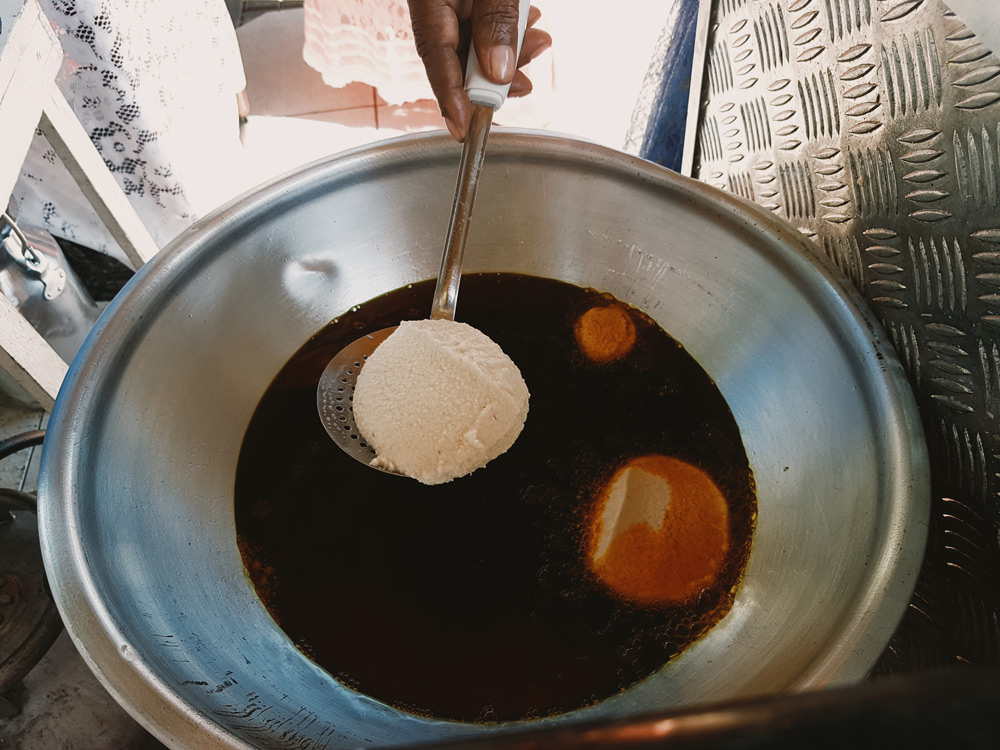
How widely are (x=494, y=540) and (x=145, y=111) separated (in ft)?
3.64

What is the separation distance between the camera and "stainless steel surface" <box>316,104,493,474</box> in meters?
0.76

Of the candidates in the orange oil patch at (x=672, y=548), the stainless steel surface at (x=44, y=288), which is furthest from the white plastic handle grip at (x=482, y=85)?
the stainless steel surface at (x=44, y=288)

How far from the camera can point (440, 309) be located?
32.4 inches

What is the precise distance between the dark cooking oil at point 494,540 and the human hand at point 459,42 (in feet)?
0.95

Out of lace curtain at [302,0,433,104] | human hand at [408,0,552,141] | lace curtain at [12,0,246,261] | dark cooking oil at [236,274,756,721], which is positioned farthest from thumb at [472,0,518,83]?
lace curtain at [302,0,433,104]

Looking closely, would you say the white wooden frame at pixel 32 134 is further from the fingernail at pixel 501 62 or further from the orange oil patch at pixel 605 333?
the orange oil patch at pixel 605 333

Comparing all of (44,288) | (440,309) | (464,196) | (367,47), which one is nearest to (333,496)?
(440,309)

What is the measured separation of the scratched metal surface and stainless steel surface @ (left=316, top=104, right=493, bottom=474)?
16.2 inches

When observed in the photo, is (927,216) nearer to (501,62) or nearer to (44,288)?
(501,62)

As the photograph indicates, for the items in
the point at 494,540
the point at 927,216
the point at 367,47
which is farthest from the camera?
the point at 367,47

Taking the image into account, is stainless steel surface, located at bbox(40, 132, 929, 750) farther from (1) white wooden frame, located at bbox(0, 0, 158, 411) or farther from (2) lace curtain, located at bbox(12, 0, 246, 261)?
(2) lace curtain, located at bbox(12, 0, 246, 261)

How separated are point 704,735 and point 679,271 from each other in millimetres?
777

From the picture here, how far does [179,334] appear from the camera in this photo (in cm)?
75

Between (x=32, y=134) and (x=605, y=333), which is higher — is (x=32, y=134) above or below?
above
